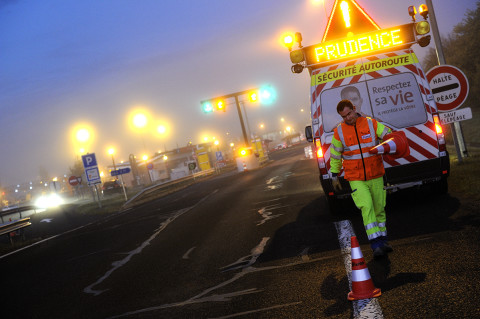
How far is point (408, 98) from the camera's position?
7.52 m

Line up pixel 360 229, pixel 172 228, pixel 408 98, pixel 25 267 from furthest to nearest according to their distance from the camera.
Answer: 1. pixel 172 228
2. pixel 25 267
3. pixel 408 98
4. pixel 360 229

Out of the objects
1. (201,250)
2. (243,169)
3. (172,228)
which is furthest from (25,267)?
(243,169)

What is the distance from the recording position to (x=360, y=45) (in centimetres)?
783

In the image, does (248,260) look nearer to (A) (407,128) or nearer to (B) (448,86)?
(A) (407,128)

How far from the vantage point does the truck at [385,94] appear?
24.6ft

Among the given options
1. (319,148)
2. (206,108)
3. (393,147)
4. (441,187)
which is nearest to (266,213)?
(319,148)

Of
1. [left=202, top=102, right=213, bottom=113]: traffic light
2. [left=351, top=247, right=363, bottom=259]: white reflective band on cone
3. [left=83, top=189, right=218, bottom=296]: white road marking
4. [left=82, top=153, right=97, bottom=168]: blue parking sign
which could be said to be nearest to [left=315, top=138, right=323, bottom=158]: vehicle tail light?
[left=351, top=247, right=363, bottom=259]: white reflective band on cone

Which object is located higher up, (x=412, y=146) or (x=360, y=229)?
(x=412, y=146)

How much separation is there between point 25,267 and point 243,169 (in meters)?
26.8

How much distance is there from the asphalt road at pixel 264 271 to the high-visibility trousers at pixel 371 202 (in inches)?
15.6

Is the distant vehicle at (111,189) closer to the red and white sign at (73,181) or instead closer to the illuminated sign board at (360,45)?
the red and white sign at (73,181)

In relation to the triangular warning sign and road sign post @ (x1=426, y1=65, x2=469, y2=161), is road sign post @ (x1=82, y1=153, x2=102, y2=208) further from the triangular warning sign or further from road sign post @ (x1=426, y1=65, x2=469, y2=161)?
road sign post @ (x1=426, y1=65, x2=469, y2=161)

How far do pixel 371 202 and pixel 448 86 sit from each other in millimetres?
6186

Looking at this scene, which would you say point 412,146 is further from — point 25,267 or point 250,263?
point 25,267
